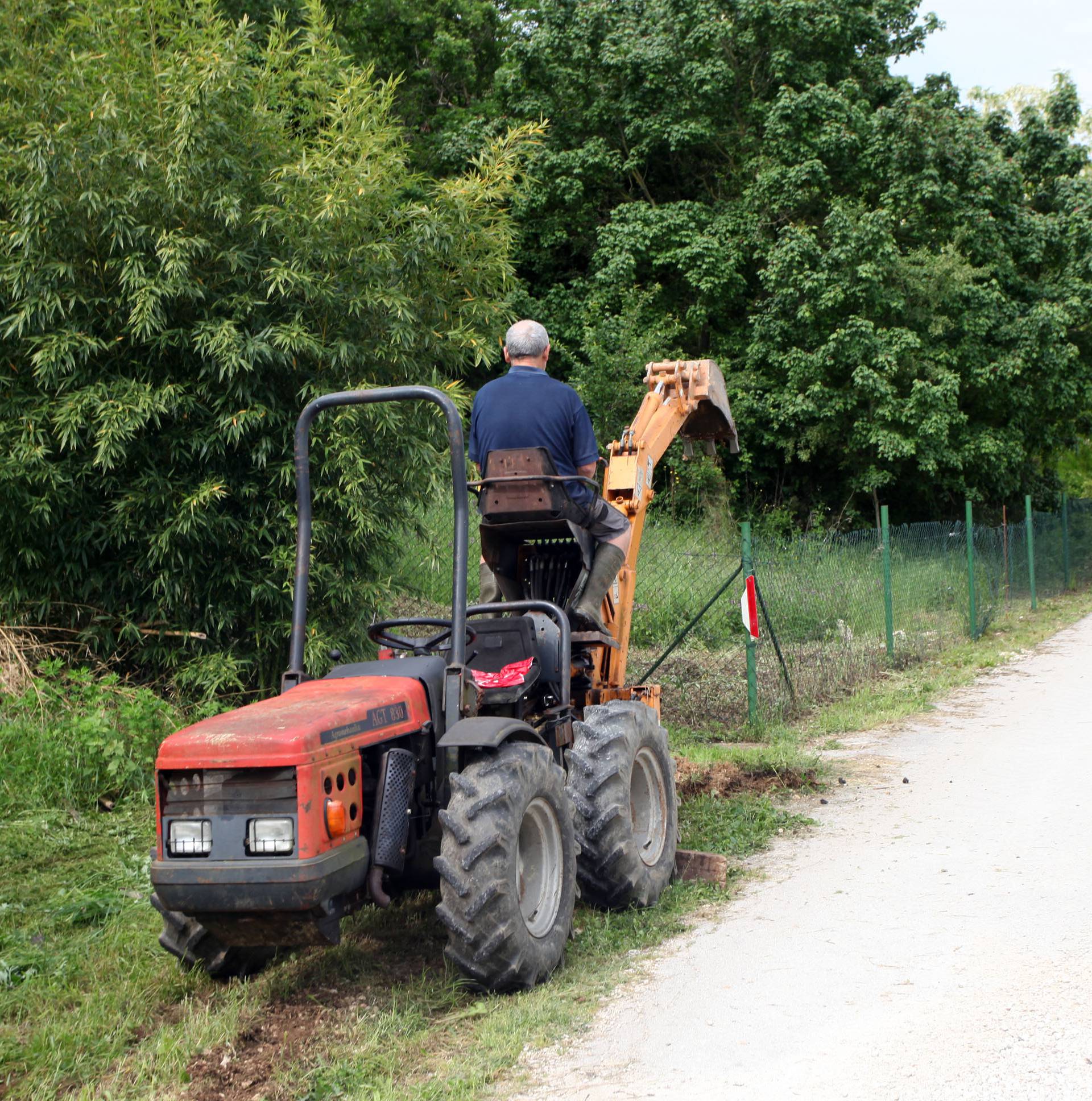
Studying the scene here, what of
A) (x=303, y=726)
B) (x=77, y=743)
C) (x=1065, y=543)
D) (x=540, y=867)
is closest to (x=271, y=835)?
(x=303, y=726)

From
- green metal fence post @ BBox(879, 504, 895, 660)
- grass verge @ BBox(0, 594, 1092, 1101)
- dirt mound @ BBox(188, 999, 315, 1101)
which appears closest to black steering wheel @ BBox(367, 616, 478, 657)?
grass verge @ BBox(0, 594, 1092, 1101)

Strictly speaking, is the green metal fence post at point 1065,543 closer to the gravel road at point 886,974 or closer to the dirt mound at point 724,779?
the gravel road at point 886,974

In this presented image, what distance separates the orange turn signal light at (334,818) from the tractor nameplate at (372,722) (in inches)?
8.1

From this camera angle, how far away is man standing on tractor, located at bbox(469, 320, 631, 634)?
5.79 m

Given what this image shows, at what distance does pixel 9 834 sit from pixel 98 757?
3.07 feet

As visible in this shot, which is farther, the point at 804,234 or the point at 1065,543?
the point at 1065,543

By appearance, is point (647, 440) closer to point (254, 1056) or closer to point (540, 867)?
point (540, 867)

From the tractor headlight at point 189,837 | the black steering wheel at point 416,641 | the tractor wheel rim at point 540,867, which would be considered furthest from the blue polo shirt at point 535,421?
the tractor headlight at point 189,837

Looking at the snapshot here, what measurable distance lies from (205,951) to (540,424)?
2.76 metres

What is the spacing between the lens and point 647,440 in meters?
7.21

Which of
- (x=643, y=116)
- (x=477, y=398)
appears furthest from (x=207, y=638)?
(x=643, y=116)

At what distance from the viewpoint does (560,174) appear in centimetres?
2331

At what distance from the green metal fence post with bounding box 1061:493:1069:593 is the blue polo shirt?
2318 centimetres

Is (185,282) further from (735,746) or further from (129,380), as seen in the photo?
(735,746)
